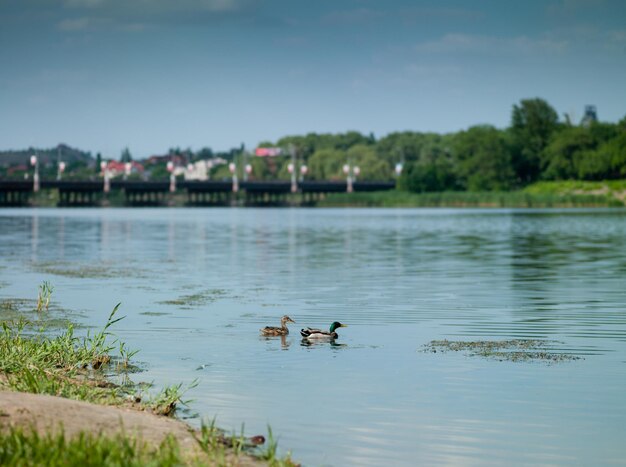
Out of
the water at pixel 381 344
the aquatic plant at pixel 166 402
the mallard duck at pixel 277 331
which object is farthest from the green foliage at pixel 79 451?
the mallard duck at pixel 277 331

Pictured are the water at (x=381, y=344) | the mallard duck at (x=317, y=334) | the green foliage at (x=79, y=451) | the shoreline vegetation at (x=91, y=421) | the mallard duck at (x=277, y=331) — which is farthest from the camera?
the mallard duck at (x=277, y=331)

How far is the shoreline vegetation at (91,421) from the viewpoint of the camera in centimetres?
1133

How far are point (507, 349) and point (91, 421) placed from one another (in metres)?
11.5

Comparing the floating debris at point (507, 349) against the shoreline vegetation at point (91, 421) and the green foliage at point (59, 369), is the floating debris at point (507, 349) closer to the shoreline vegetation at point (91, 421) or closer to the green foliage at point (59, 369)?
the shoreline vegetation at point (91, 421)

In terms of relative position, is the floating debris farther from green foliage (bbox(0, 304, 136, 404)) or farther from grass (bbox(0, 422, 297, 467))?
grass (bbox(0, 422, 297, 467))

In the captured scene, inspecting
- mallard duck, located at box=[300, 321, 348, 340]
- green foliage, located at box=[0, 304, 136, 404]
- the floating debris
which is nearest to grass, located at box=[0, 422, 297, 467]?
green foliage, located at box=[0, 304, 136, 404]

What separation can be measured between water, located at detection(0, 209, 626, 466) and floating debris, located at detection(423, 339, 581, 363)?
39cm

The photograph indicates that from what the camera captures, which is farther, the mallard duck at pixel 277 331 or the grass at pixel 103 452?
the mallard duck at pixel 277 331

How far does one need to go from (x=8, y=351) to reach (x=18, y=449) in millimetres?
7792

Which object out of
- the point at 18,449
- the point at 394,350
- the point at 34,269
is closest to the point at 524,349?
the point at 394,350

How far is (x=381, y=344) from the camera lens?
78.6ft

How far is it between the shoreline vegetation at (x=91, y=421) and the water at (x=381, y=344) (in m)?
0.91

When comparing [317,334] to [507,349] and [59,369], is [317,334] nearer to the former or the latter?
[507,349]

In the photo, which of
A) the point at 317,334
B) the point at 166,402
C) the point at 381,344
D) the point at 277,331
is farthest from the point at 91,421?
the point at 277,331
